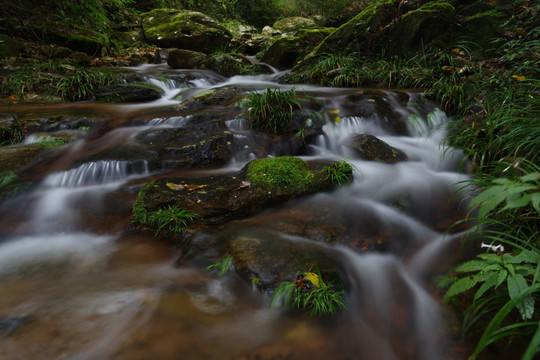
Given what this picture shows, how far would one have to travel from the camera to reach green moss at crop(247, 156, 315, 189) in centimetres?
300

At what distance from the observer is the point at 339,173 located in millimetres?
3301

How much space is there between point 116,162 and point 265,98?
2.49 meters

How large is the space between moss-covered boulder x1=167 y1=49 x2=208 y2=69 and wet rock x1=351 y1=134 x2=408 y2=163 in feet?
23.5

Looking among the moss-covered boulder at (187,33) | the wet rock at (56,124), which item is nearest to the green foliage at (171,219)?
the wet rock at (56,124)

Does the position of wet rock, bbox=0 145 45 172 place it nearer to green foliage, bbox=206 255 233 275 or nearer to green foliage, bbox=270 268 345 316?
green foliage, bbox=206 255 233 275

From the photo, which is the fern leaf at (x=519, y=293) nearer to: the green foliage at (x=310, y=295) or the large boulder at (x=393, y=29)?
the green foliage at (x=310, y=295)

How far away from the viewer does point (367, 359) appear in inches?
61.0

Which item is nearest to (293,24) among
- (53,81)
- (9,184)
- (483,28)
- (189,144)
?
(483,28)

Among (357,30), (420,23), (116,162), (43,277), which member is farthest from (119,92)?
(420,23)

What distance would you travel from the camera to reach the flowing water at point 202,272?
1.59 m

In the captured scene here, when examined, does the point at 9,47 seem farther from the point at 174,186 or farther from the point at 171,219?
the point at 171,219

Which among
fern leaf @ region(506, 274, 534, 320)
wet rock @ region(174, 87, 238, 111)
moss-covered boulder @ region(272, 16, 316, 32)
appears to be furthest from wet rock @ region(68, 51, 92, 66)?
moss-covered boulder @ region(272, 16, 316, 32)

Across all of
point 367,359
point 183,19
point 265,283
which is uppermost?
point 183,19

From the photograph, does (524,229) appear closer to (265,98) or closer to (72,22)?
(265,98)
